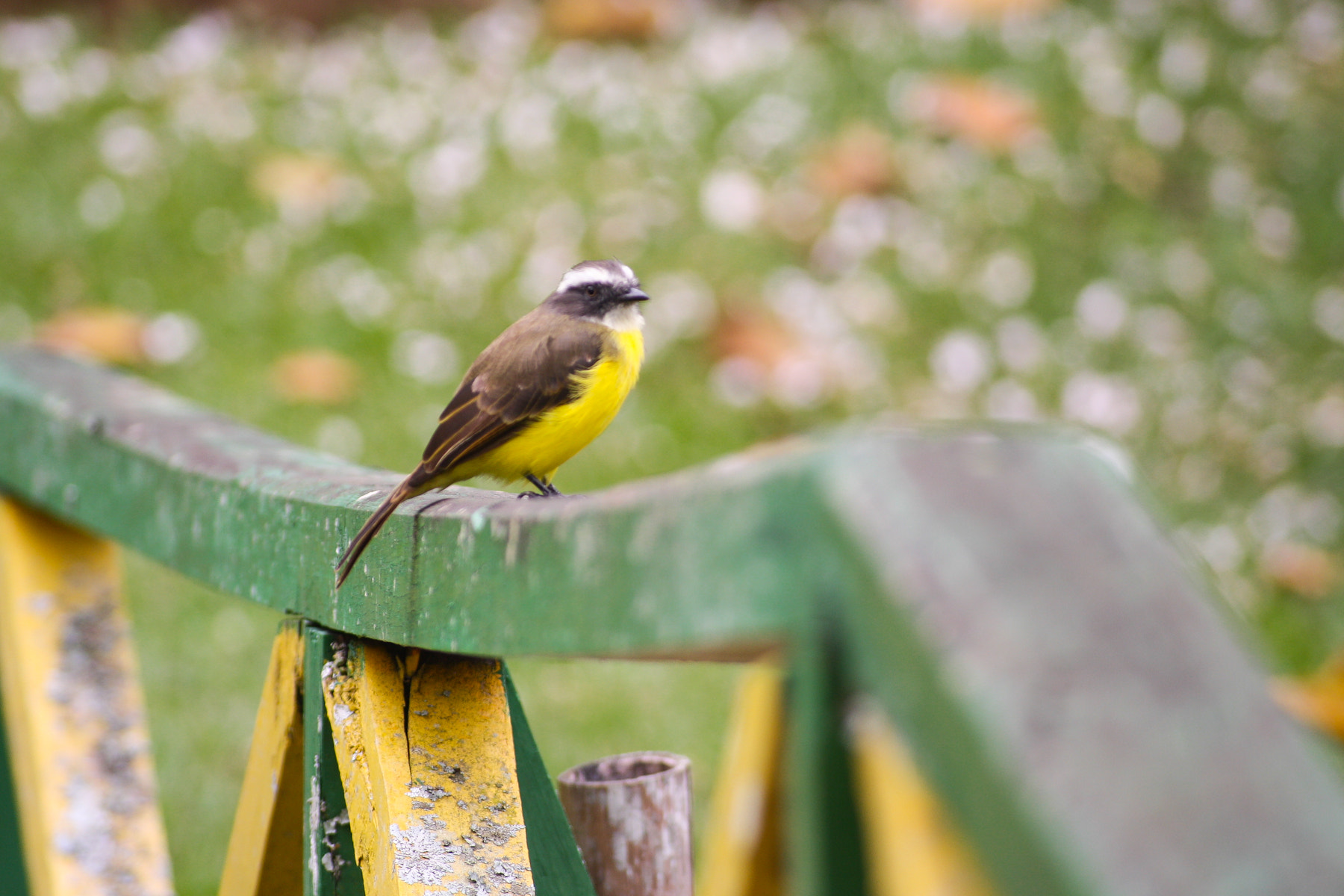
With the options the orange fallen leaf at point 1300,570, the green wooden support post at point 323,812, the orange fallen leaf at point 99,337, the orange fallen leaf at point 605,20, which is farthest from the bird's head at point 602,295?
the orange fallen leaf at point 605,20

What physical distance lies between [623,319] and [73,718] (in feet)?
4.53

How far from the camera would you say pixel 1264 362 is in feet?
22.0

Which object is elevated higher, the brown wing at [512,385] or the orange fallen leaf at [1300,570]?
the brown wing at [512,385]

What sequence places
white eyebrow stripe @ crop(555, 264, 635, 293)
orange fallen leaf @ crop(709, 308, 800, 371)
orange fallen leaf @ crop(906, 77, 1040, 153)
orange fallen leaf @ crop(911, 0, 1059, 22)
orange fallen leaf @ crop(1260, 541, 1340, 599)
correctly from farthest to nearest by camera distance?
orange fallen leaf @ crop(911, 0, 1059, 22) → orange fallen leaf @ crop(906, 77, 1040, 153) → orange fallen leaf @ crop(709, 308, 800, 371) → orange fallen leaf @ crop(1260, 541, 1340, 599) → white eyebrow stripe @ crop(555, 264, 635, 293)

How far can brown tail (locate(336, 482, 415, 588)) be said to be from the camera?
4.94 feet

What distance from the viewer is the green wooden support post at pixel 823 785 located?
77cm

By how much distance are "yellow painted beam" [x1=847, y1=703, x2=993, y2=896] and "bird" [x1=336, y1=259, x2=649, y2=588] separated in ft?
5.50

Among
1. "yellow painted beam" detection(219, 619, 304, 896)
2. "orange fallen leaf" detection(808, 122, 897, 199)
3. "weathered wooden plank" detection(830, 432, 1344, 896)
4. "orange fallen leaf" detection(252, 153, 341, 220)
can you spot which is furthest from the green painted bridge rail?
"orange fallen leaf" detection(808, 122, 897, 199)

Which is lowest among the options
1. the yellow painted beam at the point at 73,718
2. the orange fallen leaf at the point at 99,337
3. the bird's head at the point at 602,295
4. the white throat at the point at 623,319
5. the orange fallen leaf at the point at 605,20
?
the yellow painted beam at the point at 73,718

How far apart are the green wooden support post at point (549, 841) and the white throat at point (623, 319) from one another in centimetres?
158

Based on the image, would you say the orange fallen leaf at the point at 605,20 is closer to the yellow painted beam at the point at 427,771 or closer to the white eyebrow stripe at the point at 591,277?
the white eyebrow stripe at the point at 591,277

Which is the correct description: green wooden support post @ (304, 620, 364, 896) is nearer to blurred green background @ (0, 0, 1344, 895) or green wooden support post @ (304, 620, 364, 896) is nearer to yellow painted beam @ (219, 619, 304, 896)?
yellow painted beam @ (219, 619, 304, 896)

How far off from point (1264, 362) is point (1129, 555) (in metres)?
6.50

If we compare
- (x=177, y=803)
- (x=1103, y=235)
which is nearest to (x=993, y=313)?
(x=1103, y=235)
